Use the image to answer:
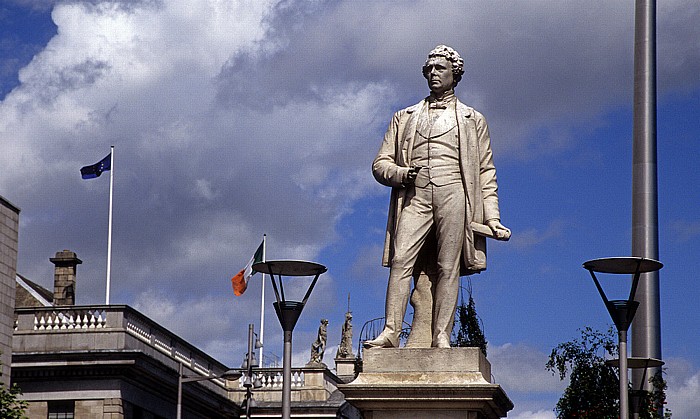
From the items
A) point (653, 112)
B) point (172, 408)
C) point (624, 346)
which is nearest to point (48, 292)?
point (172, 408)

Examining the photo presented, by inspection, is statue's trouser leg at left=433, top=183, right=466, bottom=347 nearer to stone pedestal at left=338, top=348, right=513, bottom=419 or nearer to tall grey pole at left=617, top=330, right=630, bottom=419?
stone pedestal at left=338, top=348, right=513, bottom=419

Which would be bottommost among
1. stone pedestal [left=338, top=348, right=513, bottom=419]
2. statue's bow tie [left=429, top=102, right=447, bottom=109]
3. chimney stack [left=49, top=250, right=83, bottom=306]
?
stone pedestal [left=338, top=348, right=513, bottom=419]

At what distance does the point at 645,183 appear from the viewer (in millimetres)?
37281

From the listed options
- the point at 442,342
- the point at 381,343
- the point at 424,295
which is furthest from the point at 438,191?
the point at 381,343

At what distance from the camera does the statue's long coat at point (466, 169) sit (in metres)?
18.3

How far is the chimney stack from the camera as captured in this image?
203 ft

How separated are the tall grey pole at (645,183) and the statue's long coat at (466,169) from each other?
60.1ft

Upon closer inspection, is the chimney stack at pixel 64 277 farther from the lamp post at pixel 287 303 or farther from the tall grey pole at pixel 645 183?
the lamp post at pixel 287 303

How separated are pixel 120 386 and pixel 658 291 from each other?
69.3ft

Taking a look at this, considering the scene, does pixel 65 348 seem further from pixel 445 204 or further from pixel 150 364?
pixel 445 204

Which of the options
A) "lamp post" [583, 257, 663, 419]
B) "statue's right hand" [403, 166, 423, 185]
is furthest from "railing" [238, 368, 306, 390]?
"statue's right hand" [403, 166, 423, 185]

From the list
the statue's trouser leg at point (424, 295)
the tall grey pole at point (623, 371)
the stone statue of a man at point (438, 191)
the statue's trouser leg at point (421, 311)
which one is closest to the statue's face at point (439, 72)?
the stone statue of a man at point (438, 191)

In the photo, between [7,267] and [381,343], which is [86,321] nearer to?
[7,267]

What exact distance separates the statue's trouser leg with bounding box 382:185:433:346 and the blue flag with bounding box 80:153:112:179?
3907 cm
